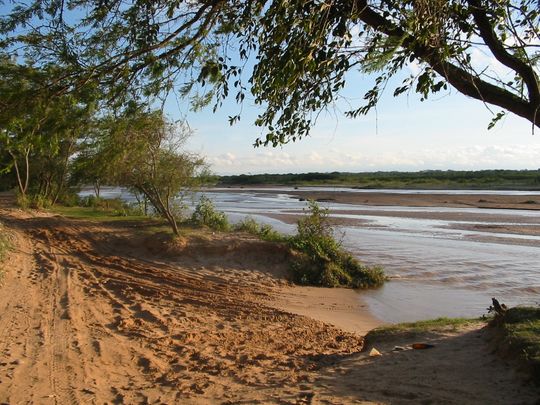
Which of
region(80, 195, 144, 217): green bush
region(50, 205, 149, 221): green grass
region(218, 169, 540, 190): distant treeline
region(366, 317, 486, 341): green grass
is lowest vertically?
region(366, 317, 486, 341): green grass

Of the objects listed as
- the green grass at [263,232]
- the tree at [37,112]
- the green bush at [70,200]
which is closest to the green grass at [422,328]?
the tree at [37,112]

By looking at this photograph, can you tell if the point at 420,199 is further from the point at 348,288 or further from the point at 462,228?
the point at 348,288

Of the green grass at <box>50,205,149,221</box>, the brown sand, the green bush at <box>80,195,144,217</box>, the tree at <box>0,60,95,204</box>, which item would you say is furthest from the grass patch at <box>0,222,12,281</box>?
the green bush at <box>80,195,144,217</box>

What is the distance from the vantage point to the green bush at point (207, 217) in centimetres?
1947

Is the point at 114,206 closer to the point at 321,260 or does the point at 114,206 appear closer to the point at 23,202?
the point at 23,202

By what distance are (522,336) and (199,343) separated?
4.48 metres

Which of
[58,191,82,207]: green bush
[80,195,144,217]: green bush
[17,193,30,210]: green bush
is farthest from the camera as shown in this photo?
[58,191,82,207]: green bush

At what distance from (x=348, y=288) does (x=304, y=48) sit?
1058cm

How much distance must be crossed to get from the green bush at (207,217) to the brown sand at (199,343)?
13.9 feet

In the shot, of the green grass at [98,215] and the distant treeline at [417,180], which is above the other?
the distant treeline at [417,180]

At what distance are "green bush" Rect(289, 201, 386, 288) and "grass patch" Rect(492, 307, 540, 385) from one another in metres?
7.67

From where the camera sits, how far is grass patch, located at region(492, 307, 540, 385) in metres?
5.24

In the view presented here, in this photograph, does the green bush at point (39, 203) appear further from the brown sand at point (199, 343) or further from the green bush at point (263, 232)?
the green bush at point (263, 232)

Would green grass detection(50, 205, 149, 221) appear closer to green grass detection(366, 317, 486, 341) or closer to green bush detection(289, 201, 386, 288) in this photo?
green bush detection(289, 201, 386, 288)
